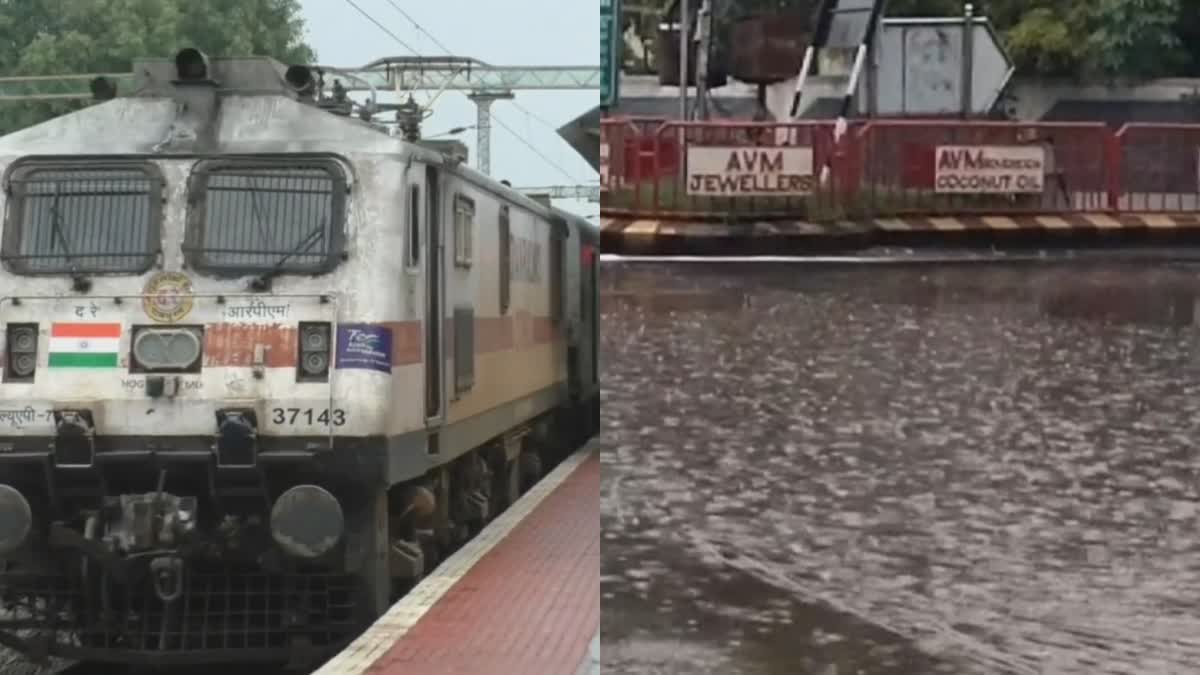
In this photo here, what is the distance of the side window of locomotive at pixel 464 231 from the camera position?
762 cm

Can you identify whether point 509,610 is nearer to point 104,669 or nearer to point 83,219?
point 83,219

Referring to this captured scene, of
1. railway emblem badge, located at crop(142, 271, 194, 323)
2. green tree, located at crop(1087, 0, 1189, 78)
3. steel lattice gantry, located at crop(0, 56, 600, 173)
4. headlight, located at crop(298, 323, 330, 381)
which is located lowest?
headlight, located at crop(298, 323, 330, 381)

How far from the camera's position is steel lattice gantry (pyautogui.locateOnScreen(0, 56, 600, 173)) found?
319 cm

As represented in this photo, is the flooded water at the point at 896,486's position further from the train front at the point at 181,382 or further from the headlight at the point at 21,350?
the headlight at the point at 21,350

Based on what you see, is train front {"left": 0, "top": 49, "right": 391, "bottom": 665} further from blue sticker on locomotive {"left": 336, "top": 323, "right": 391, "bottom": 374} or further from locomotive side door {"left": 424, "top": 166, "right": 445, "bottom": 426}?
locomotive side door {"left": 424, "top": 166, "right": 445, "bottom": 426}

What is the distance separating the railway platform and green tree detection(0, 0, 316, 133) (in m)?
1.50

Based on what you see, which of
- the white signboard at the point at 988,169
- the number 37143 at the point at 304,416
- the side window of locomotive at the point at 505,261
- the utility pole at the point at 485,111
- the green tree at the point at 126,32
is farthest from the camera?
the white signboard at the point at 988,169

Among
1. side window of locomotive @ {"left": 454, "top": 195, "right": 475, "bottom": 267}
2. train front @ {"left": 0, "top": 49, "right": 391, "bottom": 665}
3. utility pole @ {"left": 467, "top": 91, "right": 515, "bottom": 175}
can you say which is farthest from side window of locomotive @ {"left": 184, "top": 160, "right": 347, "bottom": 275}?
utility pole @ {"left": 467, "top": 91, "right": 515, "bottom": 175}

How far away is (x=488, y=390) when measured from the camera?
8.60 meters

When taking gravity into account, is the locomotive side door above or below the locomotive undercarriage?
above

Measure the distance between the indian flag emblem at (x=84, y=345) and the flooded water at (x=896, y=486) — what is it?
5.83ft

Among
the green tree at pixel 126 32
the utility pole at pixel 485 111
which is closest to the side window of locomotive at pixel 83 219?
the green tree at pixel 126 32

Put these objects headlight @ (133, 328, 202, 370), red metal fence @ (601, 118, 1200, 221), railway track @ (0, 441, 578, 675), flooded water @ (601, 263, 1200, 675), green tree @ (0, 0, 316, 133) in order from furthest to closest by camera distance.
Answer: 1. red metal fence @ (601, 118, 1200, 221)
2. railway track @ (0, 441, 578, 675)
3. headlight @ (133, 328, 202, 370)
4. flooded water @ (601, 263, 1200, 675)
5. green tree @ (0, 0, 316, 133)

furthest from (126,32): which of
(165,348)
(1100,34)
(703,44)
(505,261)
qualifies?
(1100,34)
